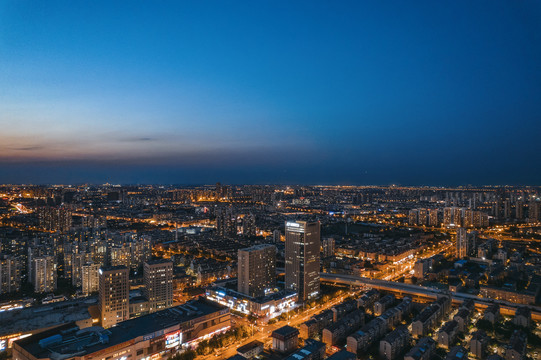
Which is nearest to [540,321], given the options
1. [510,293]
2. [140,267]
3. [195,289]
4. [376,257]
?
[510,293]

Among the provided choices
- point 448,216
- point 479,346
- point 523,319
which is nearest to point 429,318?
point 479,346

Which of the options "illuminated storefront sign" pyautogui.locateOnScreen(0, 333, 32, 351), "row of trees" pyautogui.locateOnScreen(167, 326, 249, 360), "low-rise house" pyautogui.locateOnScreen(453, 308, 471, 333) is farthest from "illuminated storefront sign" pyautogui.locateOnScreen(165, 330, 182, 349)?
"low-rise house" pyautogui.locateOnScreen(453, 308, 471, 333)

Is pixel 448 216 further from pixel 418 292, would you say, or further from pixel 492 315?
pixel 492 315

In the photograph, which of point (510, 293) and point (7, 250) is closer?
point (510, 293)

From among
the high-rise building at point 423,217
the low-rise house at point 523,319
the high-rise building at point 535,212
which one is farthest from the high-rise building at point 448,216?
the low-rise house at point 523,319

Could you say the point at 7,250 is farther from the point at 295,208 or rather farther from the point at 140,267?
the point at 295,208
